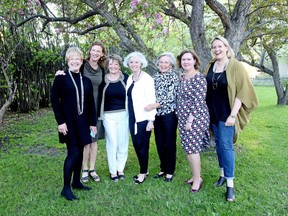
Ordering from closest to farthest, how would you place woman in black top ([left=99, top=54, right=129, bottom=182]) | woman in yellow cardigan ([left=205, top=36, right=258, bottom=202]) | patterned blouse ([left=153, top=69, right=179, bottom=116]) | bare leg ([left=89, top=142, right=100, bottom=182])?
woman in yellow cardigan ([left=205, top=36, right=258, bottom=202])
patterned blouse ([left=153, top=69, right=179, bottom=116])
woman in black top ([left=99, top=54, right=129, bottom=182])
bare leg ([left=89, top=142, right=100, bottom=182])

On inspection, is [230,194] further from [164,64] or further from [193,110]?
[164,64]

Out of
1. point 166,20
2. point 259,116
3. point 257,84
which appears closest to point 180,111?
point 166,20

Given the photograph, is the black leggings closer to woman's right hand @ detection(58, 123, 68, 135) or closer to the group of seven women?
the group of seven women

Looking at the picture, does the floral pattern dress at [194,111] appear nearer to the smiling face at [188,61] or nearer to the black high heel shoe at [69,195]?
the smiling face at [188,61]

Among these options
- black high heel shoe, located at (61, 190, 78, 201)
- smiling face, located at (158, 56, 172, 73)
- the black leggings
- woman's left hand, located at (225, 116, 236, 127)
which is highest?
smiling face, located at (158, 56, 172, 73)

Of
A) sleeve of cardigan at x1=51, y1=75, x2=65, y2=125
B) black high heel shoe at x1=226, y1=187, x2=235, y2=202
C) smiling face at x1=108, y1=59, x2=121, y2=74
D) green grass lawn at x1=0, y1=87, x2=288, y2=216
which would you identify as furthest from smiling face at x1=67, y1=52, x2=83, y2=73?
black high heel shoe at x1=226, y1=187, x2=235, y2=202

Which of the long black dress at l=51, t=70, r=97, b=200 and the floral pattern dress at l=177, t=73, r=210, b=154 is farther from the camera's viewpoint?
the floral pattern dress at l=177, t=73, r=210, b=154

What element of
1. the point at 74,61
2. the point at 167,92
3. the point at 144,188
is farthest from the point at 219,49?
the point at 144,188

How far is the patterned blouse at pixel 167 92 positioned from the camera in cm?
338

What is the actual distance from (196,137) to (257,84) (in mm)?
27511

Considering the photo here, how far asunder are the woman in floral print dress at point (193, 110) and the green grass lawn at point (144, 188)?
0.38 metres

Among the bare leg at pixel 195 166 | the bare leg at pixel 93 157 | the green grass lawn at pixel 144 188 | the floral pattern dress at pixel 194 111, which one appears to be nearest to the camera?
the green grass lawn at pixel 144 188

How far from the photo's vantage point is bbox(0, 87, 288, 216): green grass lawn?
2.92 meters

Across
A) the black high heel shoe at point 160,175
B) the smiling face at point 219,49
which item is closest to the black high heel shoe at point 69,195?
the black high heel shoe at point 160,175
